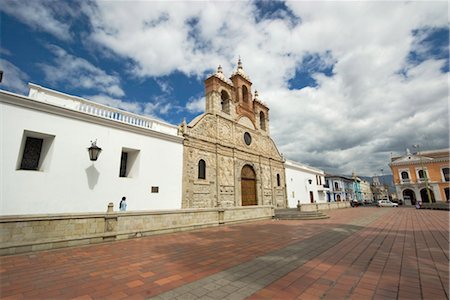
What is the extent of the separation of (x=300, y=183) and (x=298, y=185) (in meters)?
0.84

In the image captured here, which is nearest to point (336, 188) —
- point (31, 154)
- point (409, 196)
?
point (409, 196)

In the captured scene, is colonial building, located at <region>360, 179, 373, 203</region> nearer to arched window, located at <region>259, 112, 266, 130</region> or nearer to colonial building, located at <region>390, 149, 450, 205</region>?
colonial building, located at <region>390, 149, 450, 205</region>

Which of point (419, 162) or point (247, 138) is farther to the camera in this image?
point (419, 162)

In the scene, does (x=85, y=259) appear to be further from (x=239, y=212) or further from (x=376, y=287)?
(x=239, y=212)

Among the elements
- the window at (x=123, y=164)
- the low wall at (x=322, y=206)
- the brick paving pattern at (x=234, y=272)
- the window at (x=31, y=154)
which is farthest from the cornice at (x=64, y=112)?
the low wall at (x=322, y=206)

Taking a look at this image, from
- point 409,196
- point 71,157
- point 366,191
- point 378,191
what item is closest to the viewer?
point 71,157

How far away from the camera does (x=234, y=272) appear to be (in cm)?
409

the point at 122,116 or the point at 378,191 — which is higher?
the point at 122,116

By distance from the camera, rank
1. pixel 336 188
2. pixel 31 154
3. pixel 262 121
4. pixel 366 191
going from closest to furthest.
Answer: pixel 31 154, pixel 262 121, pixel 336 188, pixel 366 191

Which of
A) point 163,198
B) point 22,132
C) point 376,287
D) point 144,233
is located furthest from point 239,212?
point 22,132

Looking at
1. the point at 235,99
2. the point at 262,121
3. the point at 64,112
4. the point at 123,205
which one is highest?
the point at 235,99

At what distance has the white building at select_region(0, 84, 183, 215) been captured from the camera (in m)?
7.88

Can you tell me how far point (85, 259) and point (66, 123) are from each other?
6.97 m

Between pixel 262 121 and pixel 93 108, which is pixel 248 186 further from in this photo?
pixel 93 108
